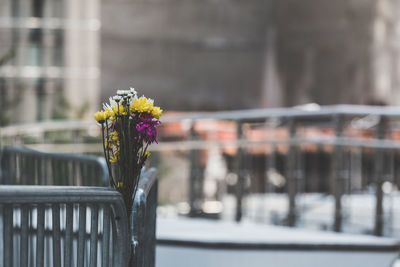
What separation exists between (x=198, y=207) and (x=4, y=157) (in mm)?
3044

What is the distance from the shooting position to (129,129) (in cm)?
301

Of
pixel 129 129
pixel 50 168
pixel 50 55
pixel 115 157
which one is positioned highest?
pixel 50 55

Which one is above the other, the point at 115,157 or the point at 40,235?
the point at 115,157

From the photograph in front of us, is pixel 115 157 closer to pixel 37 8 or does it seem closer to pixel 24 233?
pixel 24 233

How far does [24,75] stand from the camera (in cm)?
2644

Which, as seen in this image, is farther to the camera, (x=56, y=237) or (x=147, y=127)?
(x=147, y=127)

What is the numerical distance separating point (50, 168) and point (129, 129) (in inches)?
99.5

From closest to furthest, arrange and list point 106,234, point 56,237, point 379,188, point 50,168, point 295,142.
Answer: point 56,237 < point 106,234 < point 50,168 < point 379,188 < point 295,142

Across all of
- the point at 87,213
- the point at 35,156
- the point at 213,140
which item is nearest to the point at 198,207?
the point at 213,140

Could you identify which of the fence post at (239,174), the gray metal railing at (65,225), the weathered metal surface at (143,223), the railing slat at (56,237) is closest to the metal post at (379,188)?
the fence post at (239,174)

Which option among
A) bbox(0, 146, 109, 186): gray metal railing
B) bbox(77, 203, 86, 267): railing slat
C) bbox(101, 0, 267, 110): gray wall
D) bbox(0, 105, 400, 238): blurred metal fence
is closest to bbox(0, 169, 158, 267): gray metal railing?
bbox(77, 203, 86, 267): railing slat

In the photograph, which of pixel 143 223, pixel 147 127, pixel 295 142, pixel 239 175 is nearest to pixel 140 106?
pixel 147 127

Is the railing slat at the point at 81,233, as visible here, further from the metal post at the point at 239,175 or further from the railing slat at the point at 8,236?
the metal post at the point at 239,175

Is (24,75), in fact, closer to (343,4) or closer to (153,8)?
(153,8)
